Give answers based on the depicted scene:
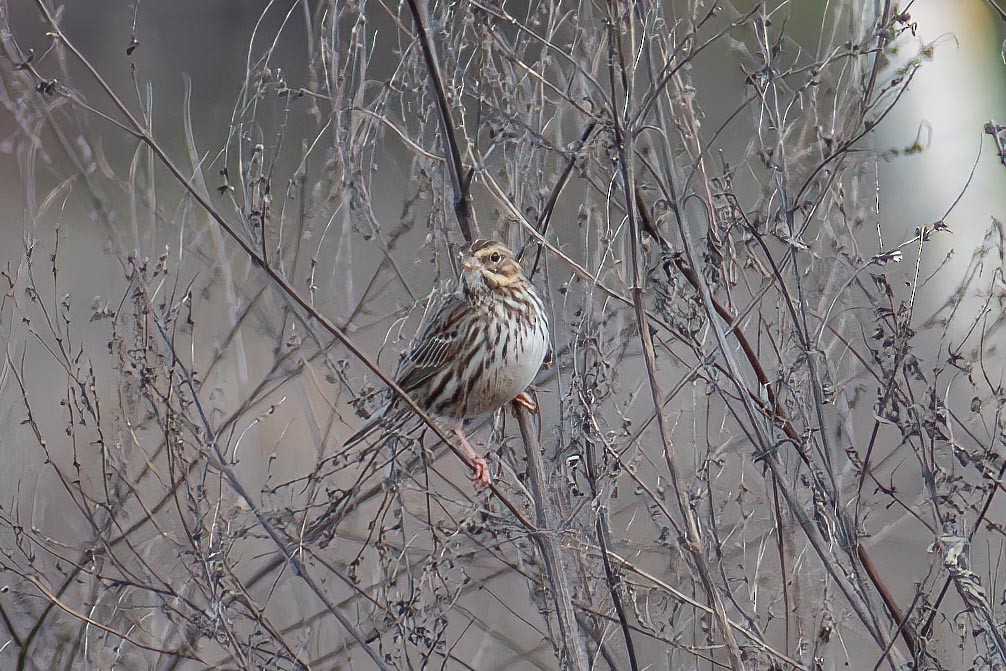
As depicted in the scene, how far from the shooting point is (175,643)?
195 inches

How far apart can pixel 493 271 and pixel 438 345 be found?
351mm

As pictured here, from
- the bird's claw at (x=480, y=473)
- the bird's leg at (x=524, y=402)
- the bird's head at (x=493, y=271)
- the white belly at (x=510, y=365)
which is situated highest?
the bird's head at (x=493, y=271)

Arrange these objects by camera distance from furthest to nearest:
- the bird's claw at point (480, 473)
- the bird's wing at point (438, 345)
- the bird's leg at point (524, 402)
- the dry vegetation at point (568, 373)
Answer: the bird's wing at point (438, 345) < the bird's leg at point (524, 402) < the bird's claw at point (480, 473) < the dry vegetation at point (568, 373)

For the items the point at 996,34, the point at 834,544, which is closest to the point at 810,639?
the point at 834,544

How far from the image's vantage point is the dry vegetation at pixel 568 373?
2.87 meters

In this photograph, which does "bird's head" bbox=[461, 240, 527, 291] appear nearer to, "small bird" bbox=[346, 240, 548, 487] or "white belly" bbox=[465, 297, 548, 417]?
"small bird" bbox=[346, 240, 548, 487]

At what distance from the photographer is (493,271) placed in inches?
156

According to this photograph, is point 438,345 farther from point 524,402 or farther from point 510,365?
point 524,402

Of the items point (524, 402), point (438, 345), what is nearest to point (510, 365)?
point (524, 402)

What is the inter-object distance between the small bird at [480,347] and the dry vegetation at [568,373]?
98 mm

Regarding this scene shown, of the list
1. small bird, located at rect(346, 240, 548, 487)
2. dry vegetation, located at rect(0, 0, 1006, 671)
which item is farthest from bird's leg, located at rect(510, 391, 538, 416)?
dry vegetation, located at rect(0, 0, 1006, 671)

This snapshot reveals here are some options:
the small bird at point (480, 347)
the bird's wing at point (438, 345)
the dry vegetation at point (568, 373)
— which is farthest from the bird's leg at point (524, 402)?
the bird's wing at point (438, 345)

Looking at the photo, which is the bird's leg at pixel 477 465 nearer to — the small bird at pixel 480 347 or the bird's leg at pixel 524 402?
the small bird at pixel 480 347

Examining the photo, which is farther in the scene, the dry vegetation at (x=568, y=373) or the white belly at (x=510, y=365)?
the white belly at (x=510, y=365)
